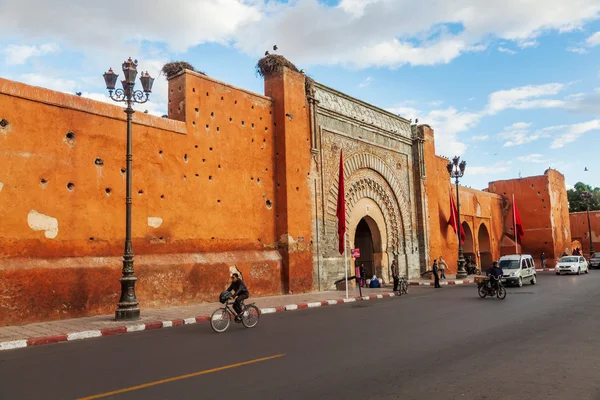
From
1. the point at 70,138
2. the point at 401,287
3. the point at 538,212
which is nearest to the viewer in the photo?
the point at 70,138

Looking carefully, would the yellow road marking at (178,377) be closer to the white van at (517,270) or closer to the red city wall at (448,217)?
the white van at (517,270)

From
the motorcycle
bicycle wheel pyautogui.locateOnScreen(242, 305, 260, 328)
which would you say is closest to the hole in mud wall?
bicycle wheel pyautogui.locateOnScreen(242, 305, 260, 328)

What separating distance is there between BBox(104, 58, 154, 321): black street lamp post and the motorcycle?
375 inches

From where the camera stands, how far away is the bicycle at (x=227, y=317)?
28.8ft

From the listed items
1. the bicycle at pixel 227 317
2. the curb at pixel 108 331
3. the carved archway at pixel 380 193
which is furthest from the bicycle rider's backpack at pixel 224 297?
the carved archway at pixel 380 193

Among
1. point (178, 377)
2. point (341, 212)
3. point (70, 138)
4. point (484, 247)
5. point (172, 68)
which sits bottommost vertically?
point (178, 377)

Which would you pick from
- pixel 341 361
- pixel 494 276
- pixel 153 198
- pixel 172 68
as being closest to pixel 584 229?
pixel 494 276

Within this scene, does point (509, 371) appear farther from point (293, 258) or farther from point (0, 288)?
point (293, 258)

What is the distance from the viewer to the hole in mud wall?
37.2 feet

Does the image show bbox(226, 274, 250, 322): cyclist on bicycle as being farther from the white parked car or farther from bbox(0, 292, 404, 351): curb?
the white parked car

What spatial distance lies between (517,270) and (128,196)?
48.1 ft

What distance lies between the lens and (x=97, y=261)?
1142 centimetres

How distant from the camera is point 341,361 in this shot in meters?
5.79

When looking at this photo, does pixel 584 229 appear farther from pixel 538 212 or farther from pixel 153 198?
pixel 153 198
